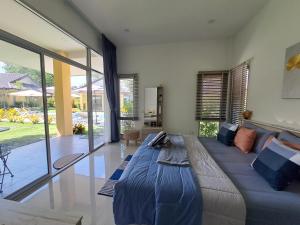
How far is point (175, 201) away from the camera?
4.02ft

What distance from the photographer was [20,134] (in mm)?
2457

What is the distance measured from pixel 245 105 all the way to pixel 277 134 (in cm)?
131

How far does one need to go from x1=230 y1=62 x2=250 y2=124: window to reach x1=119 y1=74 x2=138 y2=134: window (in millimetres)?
2670

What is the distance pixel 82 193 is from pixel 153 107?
294 cm

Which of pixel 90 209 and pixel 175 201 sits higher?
pixel 175 201

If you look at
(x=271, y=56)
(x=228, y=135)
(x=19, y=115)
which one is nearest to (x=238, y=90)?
(x=271, y=56)

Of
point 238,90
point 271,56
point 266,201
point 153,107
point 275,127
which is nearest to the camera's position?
point 266,201

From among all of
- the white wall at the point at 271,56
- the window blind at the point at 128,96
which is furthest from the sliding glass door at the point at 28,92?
the white wall at the point at 271,56

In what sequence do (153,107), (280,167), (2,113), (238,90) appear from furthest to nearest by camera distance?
(153,107), (238,90), (2,113), (280,167)

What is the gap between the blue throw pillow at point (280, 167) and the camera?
1.35 metres

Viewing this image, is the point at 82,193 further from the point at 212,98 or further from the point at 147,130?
the point at 212,98

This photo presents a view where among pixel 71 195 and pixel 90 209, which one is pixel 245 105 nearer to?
pixel 90 209

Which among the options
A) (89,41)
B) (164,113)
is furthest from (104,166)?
(89,41)

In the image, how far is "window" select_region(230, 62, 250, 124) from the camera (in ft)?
10.9
